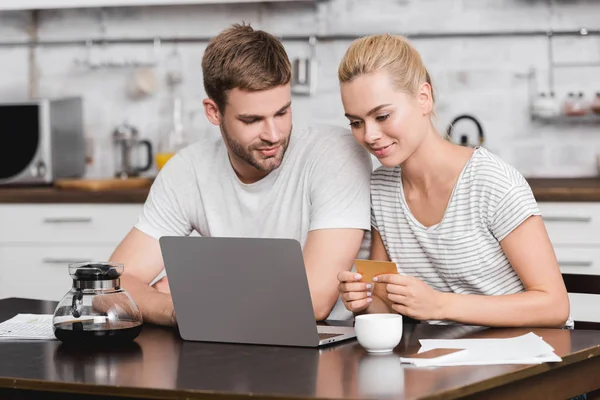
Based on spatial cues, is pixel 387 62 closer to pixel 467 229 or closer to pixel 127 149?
pixel 467 229

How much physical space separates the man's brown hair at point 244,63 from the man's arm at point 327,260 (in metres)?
0.38

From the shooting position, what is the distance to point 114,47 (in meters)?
4.67

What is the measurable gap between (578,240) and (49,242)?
7.00 ft

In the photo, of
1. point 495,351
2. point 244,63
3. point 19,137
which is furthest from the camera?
point 19,137

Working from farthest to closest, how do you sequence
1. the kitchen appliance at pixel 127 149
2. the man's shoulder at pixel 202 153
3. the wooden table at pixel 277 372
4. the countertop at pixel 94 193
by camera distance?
1. the kitchen appliance at pixel 127 149
2. the countertop at pixel 94 193
3. the man's shoulder at pixel 202 153
4. the wooden table at pixel 277 372

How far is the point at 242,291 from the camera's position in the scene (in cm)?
180

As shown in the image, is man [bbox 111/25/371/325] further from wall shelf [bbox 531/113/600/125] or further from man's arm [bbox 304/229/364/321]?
wall shelf [bbox 531/113/600/125]

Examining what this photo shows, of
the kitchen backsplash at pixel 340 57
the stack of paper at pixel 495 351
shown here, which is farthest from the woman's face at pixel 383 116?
the kitchen backsplash at pixel 340 57

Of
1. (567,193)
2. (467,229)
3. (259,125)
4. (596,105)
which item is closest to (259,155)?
(259,125)

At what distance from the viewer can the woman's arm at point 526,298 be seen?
6.23 ft

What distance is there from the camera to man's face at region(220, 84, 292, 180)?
228 centimetres

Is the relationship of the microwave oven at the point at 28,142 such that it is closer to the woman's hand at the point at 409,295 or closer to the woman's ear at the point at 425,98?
the woman's ear at the point at 425,98

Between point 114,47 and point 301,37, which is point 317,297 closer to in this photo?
point 301,37

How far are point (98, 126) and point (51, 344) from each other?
2894 millimetres
